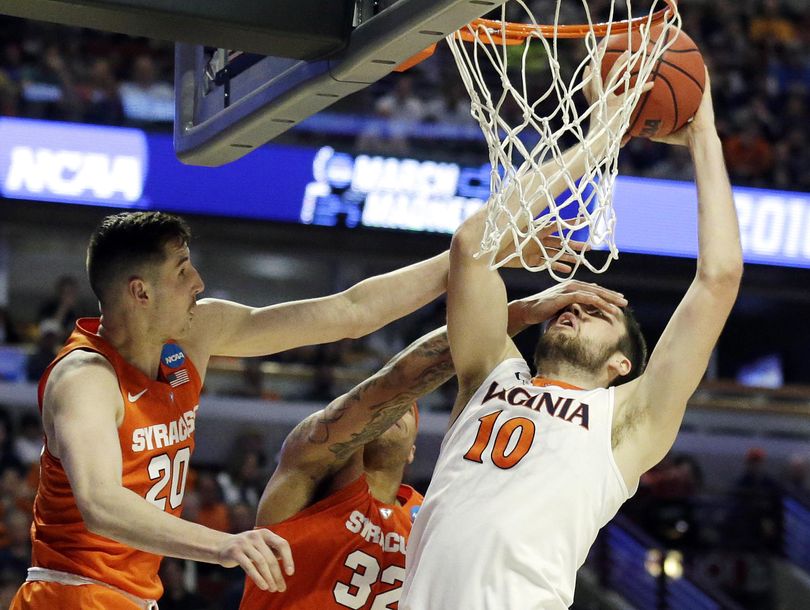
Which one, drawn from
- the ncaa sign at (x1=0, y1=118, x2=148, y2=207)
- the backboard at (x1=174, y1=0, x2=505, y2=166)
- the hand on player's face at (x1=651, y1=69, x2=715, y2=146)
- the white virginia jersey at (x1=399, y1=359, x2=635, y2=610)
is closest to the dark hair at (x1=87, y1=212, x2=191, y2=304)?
the backboard at (x1=174, y1=0, x2=505, y2=166)

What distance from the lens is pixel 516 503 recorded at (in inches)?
118

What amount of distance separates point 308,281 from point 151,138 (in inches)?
166

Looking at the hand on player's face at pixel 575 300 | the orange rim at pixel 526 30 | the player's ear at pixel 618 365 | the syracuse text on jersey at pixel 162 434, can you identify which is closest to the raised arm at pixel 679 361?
the player's ear at pixel 618 365

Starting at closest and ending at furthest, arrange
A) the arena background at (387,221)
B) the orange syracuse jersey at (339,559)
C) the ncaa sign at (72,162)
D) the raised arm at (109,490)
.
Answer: the raised arm at (109,490), the orange syracuse jersey at (339,559), the arena background at (387,221), the ncaa sign at (72,162)

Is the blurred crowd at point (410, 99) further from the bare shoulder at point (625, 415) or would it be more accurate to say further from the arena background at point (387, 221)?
the bare shoulder at point (625, 415)

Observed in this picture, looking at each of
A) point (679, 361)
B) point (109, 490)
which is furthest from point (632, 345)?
point (109, 490)

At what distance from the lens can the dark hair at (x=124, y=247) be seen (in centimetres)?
313

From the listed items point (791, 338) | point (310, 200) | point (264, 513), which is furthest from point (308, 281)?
point (264, 513)

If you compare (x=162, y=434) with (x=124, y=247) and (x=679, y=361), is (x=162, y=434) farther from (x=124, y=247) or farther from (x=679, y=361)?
(x=679, y=361)

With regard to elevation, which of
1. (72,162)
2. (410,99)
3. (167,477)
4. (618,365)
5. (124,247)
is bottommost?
(167,477)

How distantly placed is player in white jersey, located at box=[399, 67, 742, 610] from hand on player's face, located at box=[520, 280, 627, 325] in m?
0.01

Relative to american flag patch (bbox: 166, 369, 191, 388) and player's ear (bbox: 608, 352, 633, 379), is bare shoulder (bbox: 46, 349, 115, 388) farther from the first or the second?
player's ear (bbox: 608, 352, 633, 379)

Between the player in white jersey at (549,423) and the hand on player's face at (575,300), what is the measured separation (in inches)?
0.4

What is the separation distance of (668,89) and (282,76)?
107 centimetres
